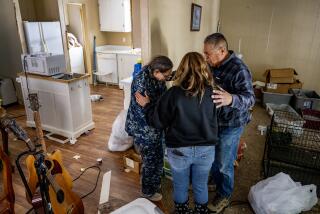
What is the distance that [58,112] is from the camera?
3307 mm

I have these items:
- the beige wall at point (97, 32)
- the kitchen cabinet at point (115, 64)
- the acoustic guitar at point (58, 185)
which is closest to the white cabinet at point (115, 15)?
the beige wall at point (97, 32)

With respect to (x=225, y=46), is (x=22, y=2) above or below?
above

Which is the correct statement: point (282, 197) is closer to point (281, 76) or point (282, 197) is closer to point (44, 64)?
point (44, 64)

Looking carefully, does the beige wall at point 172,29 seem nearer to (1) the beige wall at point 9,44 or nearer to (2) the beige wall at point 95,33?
(2) the beige wall at point 95,33

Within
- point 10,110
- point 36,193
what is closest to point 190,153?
point 36,193

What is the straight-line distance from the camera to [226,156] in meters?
1.89

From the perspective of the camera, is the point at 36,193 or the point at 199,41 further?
the point at 199,41

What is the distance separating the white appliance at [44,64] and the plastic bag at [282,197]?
2.76 m

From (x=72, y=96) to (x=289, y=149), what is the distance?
2594 millimetres

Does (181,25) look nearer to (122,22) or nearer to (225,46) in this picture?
(225,46)

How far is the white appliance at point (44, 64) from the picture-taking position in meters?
3.12

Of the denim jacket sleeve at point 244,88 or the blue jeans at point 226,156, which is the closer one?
the denim jacket sleeve at point 244,88

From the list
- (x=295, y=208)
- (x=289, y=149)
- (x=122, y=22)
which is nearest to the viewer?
(x=295, y=208)

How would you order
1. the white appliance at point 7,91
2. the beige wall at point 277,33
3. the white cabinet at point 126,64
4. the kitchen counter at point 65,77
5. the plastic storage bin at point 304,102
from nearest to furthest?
the kitchen counter at point 65,77 → the plastic storage bin at point 304,102 → the white appliance at point 7,91 → the beige wall at point 277,33 → the white cabinet at point 126,64
